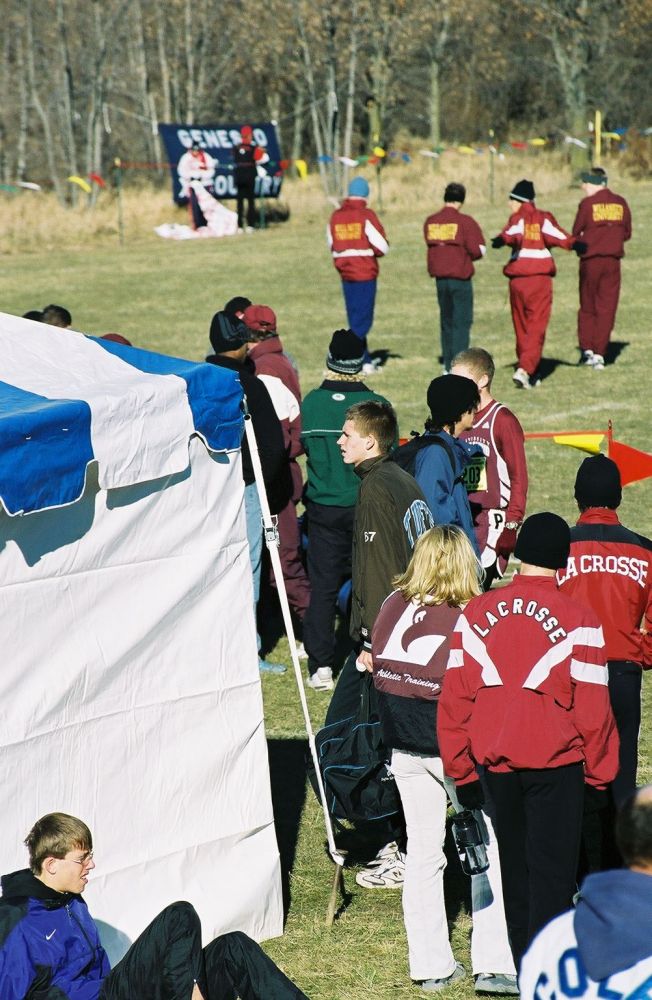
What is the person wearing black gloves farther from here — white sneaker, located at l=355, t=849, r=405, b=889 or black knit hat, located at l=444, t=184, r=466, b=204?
black knit hat, located at l=444, t=184, r=466, b=204

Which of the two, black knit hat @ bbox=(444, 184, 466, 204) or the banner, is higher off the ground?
black knit hat @ bbox=(444, 184, 466, 204)

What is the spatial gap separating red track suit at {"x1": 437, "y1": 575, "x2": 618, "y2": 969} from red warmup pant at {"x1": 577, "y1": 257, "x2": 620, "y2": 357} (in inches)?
488

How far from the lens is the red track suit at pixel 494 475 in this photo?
25.3 ft

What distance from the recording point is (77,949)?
461 cm

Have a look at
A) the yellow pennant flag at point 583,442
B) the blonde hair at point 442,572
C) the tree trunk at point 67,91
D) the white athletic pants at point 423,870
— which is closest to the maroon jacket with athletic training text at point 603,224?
the yellow pennant flag at point 583,442

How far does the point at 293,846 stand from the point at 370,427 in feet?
6.42

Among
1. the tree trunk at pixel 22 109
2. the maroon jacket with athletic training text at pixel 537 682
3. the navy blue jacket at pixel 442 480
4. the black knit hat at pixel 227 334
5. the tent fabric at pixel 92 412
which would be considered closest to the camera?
the maroon jacket with athletic training text at pixel 537 682

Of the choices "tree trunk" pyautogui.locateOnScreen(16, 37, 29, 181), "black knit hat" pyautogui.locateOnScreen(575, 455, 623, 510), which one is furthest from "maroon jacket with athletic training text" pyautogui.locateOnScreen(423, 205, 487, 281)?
"tree trunk" pyautogui.locateOnScreen(16, 37, 29, 181)

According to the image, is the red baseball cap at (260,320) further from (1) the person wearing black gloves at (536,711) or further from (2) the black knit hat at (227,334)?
(1) the person wearing black gloves at (536,711)

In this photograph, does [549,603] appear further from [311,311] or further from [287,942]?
[311,311]

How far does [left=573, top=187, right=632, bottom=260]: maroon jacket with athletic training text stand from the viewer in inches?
640

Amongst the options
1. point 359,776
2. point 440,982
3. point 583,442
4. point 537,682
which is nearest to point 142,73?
point 583,442

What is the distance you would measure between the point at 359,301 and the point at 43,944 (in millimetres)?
13717

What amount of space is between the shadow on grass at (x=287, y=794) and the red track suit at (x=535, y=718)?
154 centimetres
